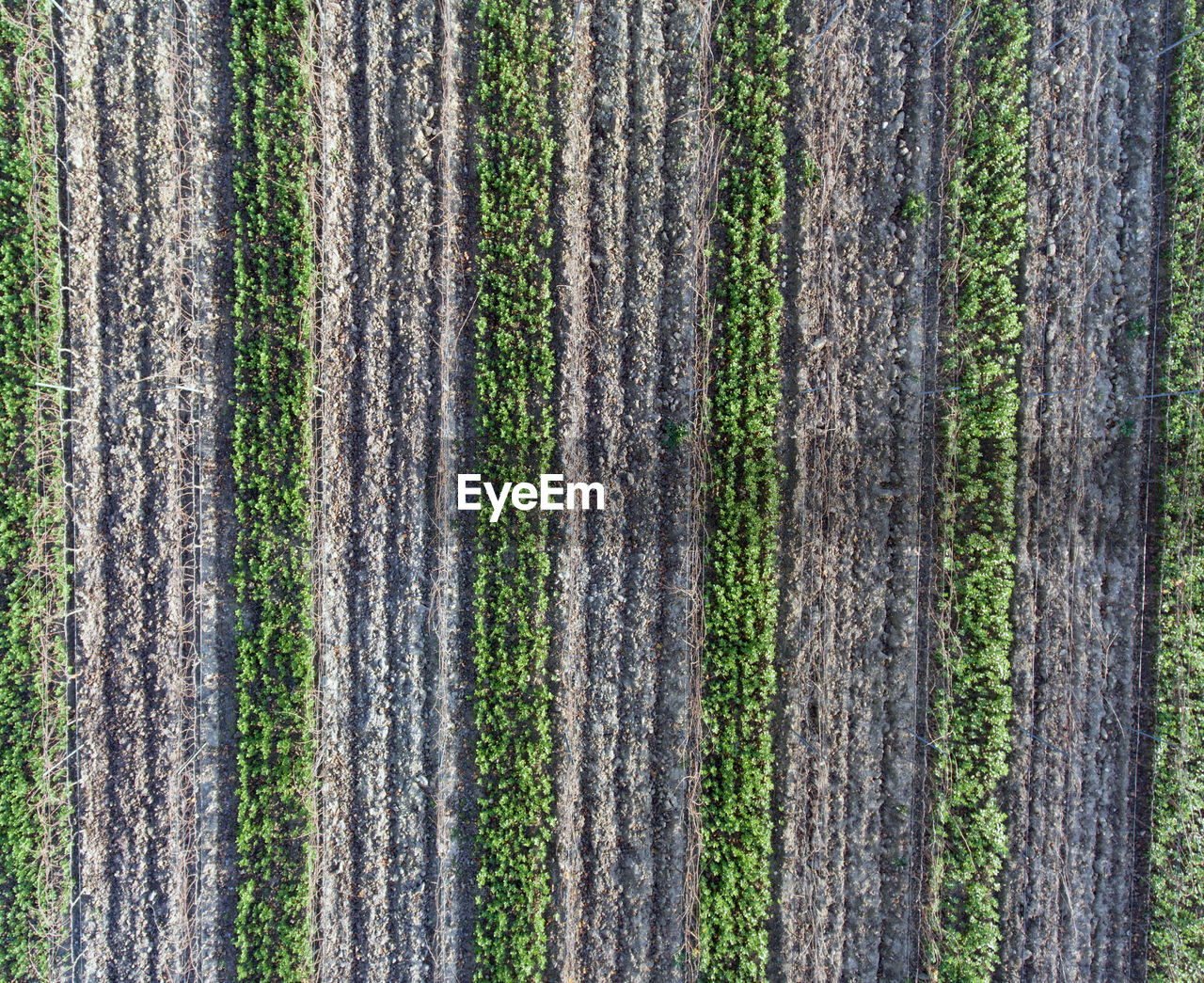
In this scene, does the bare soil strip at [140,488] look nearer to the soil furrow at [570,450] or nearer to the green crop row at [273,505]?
the green crop row at [273,505]

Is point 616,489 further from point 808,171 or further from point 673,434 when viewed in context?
point 808,171

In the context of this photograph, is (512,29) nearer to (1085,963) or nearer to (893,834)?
(893,834)

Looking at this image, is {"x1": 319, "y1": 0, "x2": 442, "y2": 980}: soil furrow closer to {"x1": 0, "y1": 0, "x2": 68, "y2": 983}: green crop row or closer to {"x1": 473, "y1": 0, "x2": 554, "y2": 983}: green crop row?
{"x1": 473, "y1": 0, "x2": 554, "y2": 983}: green crop row

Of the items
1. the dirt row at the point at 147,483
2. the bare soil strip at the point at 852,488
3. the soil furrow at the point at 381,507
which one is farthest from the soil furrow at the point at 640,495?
the dirt row at the point at 147,483

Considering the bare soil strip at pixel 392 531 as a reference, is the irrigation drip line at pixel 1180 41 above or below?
above

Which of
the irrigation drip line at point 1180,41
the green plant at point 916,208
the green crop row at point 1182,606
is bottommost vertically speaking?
the green crop row at point 1182,606

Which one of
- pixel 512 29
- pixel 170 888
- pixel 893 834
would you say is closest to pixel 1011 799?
pixel 893 834

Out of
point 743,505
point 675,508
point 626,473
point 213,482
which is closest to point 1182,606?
point 743,505
